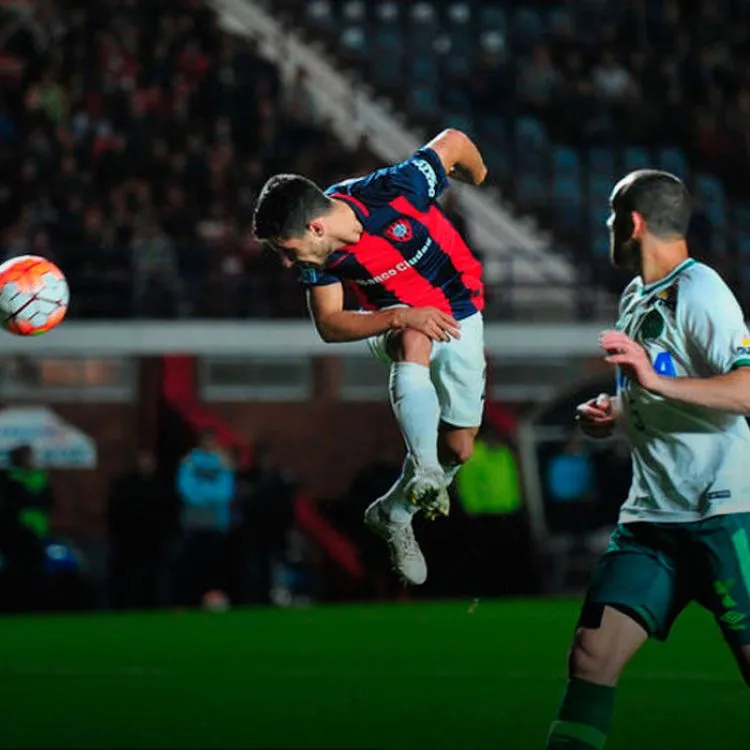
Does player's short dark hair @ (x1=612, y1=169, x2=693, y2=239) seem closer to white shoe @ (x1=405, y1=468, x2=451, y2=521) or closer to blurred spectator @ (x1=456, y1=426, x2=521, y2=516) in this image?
white shoe @ (x1=405, y1=468, x2=451, y2=521)

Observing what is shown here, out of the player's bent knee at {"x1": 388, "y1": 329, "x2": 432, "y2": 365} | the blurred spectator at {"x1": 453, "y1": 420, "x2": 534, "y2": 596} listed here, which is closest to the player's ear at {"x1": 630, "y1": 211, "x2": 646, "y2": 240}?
the player's bent knee at {"x1": 388, "y1": 329, "x2": 432, "y2": 365}

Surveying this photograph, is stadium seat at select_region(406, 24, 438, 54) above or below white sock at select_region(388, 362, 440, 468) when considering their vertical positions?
above

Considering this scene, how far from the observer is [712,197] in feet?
73.8

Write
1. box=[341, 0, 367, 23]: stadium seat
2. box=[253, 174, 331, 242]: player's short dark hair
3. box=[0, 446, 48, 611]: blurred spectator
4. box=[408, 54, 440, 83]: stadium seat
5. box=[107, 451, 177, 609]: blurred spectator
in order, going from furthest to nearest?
box=[341, 0, 367, 23]: stadium seat, box=[408, 54, 440, 83]: stadium seat, box=[107, 451, 177, 609]: blurred spectator, box=[0, 446, 48, 611]: blurred spectator, box=[253, 174, 331, 242]: player's short dark hair

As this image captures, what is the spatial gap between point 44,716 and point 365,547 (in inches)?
354

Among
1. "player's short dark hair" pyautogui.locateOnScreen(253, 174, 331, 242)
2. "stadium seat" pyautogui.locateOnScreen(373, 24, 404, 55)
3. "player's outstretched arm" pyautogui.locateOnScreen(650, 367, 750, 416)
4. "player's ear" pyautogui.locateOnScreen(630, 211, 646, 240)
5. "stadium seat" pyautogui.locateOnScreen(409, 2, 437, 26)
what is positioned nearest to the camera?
"player's outstretched arm" pyautogui.locateOnScreen(650, 367, 750, 416)

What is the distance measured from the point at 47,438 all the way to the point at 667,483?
52.0 feet

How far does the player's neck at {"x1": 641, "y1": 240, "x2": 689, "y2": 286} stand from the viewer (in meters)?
5.98

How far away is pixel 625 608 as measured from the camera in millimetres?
5844

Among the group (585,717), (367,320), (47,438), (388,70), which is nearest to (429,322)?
(367,320)

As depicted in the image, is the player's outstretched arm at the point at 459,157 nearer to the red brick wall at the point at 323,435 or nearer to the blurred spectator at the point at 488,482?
the blurred spectator at the point at 488,482

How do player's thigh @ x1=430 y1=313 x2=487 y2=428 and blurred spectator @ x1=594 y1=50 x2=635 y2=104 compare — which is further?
blurred spectator @ x1=594 y1=50 x2=635 y2=104

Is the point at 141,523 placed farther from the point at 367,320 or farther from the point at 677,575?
the point at 677,575

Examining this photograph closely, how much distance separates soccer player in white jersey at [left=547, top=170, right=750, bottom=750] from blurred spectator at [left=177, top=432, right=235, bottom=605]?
426 inches
